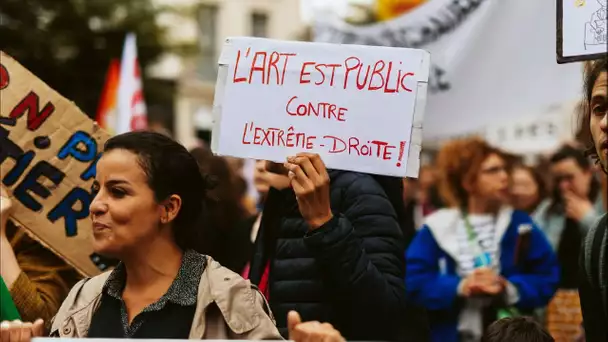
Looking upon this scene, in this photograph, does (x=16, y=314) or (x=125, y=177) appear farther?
(x=16, y=314)

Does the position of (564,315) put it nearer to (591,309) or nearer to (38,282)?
(591,309)

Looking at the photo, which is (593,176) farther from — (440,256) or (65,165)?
(65,165)

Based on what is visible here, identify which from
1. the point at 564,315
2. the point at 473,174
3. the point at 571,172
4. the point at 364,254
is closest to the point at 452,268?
the point at 473,174

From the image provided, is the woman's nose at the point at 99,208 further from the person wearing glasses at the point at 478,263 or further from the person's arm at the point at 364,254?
the person wearing glasses at the point at 478,263

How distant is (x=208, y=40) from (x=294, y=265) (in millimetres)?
33770

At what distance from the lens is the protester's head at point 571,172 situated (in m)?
6.90

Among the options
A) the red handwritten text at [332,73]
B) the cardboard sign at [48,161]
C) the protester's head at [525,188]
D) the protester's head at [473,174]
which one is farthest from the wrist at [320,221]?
the protester's head at [525,188]

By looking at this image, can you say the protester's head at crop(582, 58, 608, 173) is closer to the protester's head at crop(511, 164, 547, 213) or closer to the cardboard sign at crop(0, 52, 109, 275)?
the cardboard sign at crop(0, 52, 109, 275)

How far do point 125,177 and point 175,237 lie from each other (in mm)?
242

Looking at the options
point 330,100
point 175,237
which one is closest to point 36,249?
point 175,237

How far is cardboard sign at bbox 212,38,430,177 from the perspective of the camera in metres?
3.39

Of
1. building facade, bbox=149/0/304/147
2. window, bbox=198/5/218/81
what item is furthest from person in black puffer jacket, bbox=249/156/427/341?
window, bbox=198/5/218/81

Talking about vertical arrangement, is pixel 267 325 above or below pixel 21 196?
below

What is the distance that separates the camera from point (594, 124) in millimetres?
3109
